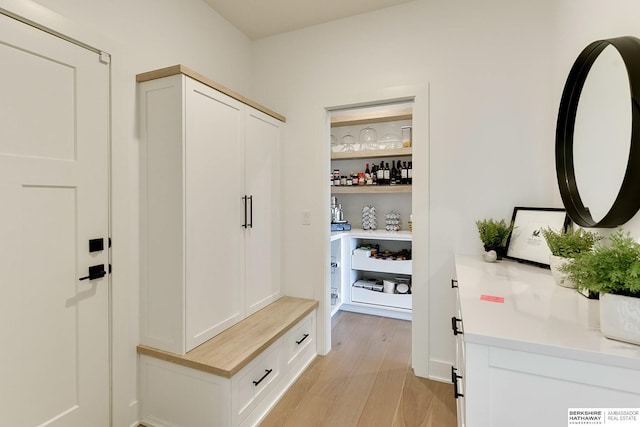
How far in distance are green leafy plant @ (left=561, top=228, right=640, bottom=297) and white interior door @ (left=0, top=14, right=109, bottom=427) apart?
2.02 m

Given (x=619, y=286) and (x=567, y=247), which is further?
(x=567, y=247)

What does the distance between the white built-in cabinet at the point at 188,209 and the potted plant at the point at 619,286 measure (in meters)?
1.69

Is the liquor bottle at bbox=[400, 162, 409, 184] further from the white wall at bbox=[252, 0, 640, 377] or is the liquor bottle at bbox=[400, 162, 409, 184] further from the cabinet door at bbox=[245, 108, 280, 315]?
the cabinet door at bbox=[245, 108, 280, 315]

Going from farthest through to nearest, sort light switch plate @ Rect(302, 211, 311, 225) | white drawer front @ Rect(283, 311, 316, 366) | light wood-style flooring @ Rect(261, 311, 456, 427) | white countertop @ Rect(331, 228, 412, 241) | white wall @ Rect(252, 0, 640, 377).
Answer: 1. white countertop @ Rect(331, 228, 412, 241)
2. light switch plate @ Rect(302, 211, 311, 225)
3. white drawer front @ Rect(283, 311, 316, 366)
4. white wall @ Rect(252, 0, 640, 377)
5. light wood-style flooring @ Rect(261, 311, 456, 427)

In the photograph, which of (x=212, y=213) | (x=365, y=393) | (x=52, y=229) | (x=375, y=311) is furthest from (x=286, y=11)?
(x=375, y=311)

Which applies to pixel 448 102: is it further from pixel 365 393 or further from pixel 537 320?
pixel 365 393

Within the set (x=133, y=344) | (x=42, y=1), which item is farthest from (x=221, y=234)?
(x=42, y=1)

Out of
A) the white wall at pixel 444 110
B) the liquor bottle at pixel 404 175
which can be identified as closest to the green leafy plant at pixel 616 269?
the white wall at pixel 444 110

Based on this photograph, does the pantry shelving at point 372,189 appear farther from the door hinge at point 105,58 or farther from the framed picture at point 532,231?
the door hinge at point 105,58

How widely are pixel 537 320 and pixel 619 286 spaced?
227mm

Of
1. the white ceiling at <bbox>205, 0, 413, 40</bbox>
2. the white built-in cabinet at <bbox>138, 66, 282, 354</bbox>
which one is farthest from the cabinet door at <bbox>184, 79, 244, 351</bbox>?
the white ceiling at <bbox>205, 0, 413, 40</bbox>

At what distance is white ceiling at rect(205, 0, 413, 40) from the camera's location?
2.18 meters

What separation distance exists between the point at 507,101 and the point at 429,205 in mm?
841

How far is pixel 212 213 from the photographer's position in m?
1.77
